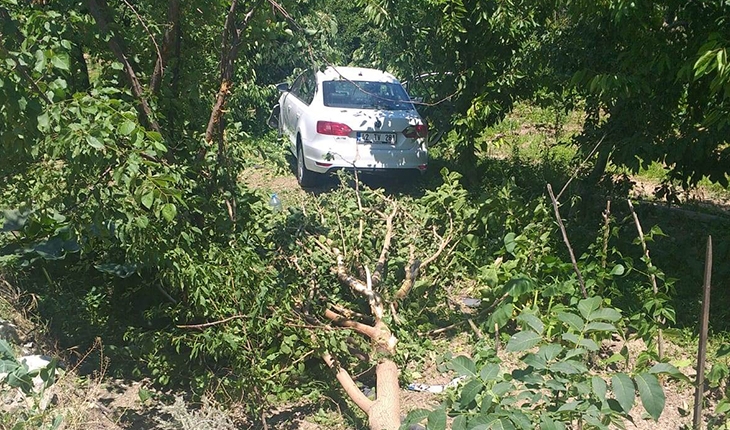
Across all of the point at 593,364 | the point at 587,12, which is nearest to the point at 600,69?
the point at 587,12

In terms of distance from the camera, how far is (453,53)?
8445mm

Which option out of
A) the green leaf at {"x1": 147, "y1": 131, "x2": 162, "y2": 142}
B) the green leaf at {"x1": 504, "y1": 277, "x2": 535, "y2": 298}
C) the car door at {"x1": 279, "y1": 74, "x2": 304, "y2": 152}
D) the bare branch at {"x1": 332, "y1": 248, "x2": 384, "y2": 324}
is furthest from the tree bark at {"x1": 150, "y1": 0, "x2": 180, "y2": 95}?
the car door at {"x1": 279, "y1": 74, "x2": 304, "y2": 152}

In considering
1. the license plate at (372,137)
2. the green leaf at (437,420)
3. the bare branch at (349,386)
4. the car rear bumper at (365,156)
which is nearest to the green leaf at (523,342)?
the green leaf at (437,420)

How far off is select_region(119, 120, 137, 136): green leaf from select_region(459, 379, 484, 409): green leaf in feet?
7.17

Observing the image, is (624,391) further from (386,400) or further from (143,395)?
(143,395)

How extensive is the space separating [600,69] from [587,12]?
1025 mm

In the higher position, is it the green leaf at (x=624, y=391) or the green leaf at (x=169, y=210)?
the green leaf at (x=169, y=210)

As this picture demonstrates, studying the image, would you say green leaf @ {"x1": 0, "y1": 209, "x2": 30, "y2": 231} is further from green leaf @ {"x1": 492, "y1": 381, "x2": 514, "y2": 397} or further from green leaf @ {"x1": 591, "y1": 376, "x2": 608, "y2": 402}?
green leaf @ {"x1": 591, "y1": 376, "x2": 608, "y2": 402}

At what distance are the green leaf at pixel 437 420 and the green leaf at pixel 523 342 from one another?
40 centimetres

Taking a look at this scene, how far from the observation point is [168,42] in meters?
5.14

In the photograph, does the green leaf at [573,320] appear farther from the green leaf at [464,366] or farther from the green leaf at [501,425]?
the green leaf at [501,425]

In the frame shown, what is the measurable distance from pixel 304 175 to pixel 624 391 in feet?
24.3

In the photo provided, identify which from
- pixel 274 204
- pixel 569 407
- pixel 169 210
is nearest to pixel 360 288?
pixel 274 204

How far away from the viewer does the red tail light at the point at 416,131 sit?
9434 millimetres
